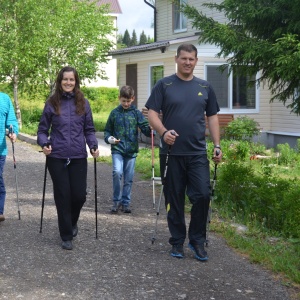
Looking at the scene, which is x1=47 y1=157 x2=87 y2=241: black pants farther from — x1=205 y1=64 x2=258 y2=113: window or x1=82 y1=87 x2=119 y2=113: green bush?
x1=82 y1=87 x2=119 y2=113: green bush

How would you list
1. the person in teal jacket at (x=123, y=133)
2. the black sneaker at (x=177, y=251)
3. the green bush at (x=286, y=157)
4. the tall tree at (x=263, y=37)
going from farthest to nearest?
the green bush at (x=286, y=157) → the person in teal jacket at (x=123, y=133) → the tall tree at (x=263, y=37) → the black sneaker at (x=177, y=251)

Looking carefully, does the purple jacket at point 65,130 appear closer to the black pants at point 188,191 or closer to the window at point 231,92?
the black pants at point 188,191

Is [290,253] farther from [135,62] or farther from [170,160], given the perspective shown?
[135,62]

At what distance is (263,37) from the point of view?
10227mm

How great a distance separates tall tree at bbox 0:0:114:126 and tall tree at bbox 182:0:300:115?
46.4 feet

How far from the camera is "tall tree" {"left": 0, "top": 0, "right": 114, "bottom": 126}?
2409 centimetres

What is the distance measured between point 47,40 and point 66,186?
16957mm

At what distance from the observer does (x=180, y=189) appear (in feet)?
24.3

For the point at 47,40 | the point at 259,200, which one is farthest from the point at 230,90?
the point at 259,200

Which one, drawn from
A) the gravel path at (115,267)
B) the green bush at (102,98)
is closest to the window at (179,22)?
the green bush at (102,98)

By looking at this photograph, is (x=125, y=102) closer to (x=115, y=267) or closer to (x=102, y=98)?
(x=115, y=267)

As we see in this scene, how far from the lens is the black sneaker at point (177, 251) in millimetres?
7398

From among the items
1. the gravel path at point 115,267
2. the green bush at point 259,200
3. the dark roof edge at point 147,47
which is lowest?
the gravel path at point 115,267

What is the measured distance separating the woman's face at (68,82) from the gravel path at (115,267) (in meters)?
Result: 1.70
